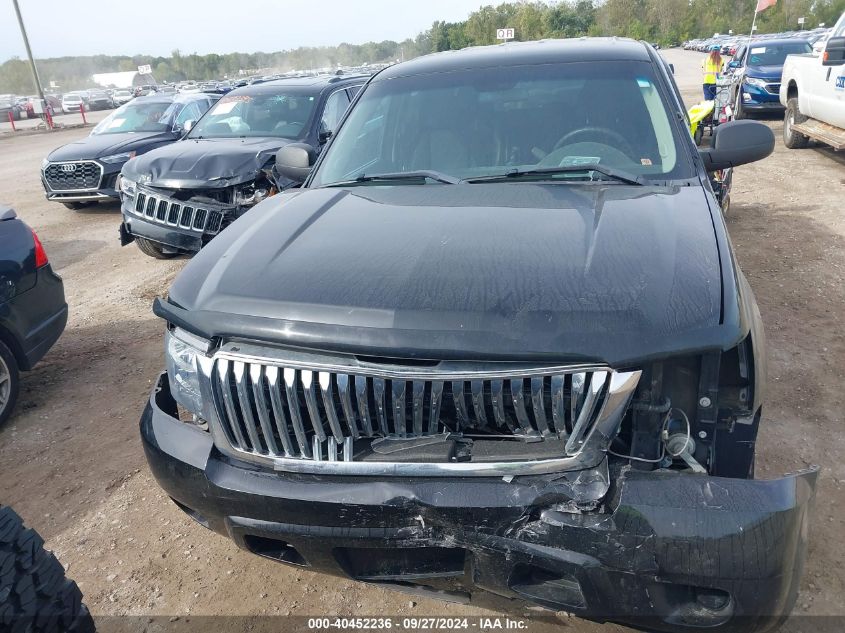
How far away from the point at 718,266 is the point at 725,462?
58cm

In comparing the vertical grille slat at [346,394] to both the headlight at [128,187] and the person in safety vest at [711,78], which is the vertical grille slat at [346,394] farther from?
the person in safety vest at [711,78]

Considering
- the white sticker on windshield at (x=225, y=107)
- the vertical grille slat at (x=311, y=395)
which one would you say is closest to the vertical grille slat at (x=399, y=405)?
the vertical grille slat at (x=311, y=395)

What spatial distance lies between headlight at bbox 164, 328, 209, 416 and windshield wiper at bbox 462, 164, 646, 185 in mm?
1406

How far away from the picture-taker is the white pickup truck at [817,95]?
8641 millimetres

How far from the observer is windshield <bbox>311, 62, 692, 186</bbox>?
2.95 m

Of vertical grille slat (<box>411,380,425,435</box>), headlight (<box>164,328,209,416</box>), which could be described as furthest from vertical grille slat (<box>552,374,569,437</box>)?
headlight (<box>164,328,209,416</box>)

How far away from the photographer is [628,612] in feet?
5.59

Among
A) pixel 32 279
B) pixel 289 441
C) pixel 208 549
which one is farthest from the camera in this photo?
pixel 32 279

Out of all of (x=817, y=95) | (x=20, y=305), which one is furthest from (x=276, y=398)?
(x=817, y=95)

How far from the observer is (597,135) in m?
3.02

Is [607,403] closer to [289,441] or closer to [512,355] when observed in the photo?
[512,355]

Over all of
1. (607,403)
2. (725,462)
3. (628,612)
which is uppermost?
(607,403)

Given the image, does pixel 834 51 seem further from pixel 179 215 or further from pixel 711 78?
pixel 179 215

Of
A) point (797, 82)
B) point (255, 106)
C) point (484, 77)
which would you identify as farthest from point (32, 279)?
point (797, 82)
